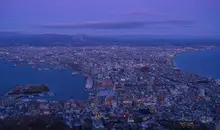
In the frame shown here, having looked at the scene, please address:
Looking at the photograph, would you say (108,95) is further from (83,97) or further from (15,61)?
(15,61)

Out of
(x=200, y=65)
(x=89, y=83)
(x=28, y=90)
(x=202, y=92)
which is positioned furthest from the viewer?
(x=200, y=65)

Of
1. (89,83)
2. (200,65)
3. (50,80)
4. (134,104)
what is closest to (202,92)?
(134,104)

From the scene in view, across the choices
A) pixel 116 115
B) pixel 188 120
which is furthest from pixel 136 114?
pixel 188 120

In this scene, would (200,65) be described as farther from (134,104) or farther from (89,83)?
(134,104)

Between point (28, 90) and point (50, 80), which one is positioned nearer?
point (28, 90)

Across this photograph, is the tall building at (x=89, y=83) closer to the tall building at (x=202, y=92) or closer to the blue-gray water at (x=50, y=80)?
the blue-gray water at (x=50, y=80)

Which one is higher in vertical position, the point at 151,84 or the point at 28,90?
the point at 151,84

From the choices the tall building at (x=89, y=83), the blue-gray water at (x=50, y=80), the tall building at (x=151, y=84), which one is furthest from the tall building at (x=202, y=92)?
the tall building at (x=89, y=83)

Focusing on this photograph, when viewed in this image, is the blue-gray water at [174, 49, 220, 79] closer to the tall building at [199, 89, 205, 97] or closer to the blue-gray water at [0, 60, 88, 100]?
the tall building at [199, 89, 205, 97]
